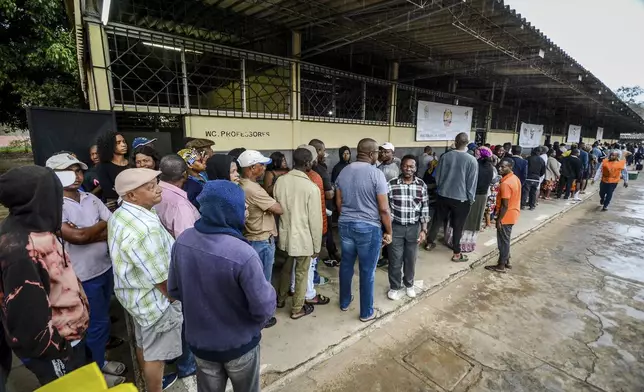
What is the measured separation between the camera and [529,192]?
7.91 meters

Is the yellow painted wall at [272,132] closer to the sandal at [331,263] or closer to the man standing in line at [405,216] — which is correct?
the sandal at [331,263]

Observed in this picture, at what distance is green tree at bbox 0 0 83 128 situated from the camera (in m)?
8.15

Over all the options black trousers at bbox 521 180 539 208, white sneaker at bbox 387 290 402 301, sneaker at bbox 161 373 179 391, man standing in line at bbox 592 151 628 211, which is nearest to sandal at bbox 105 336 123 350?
sneaker at bbox 161 373 179 391

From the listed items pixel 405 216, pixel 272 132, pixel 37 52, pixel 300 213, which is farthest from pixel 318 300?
pixel 37 52

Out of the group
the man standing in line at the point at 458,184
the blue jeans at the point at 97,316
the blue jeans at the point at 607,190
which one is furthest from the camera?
the blue jeans at the point at 607,190

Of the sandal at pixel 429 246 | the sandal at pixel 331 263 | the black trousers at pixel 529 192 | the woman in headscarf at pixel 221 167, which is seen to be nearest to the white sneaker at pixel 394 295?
the sandal at pixel 331 263

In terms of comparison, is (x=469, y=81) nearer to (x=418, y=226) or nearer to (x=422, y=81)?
(x=422, y=81)

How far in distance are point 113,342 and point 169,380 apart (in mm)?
872

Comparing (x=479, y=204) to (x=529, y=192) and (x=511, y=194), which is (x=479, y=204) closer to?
(x=511, y=194)

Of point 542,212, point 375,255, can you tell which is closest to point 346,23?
point 375,255

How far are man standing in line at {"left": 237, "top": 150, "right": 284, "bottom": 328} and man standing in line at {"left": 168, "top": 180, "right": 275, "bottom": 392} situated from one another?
44.1 inches

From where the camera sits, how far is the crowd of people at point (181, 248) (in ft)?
4.42

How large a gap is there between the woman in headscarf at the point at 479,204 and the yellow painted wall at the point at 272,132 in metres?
3.57

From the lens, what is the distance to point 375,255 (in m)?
2.93
